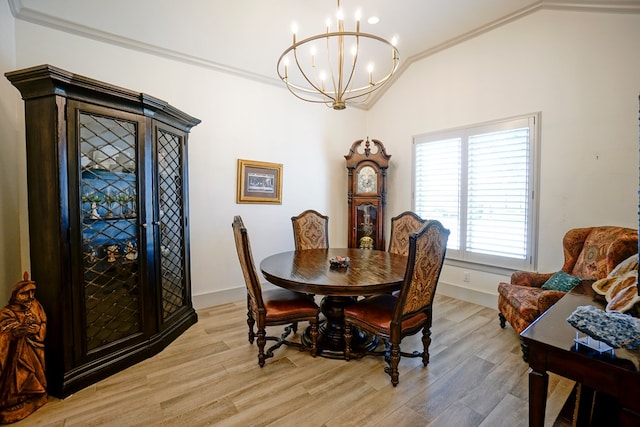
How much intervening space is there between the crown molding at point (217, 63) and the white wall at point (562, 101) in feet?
0.22

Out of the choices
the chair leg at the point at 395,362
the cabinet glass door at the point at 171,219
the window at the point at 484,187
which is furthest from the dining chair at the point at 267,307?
the window at the point at 484,187

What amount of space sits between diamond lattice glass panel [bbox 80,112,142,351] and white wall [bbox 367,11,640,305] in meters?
3.63

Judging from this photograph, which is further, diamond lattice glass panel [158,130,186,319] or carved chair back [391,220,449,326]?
diamond lattice glass panel [158,130,186,319]

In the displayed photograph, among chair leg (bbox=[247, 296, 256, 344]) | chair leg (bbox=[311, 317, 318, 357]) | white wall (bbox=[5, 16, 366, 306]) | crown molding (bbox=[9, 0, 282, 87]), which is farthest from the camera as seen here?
white wall (bbox=[5, 16, 366, 306])

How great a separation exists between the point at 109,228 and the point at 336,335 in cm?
204

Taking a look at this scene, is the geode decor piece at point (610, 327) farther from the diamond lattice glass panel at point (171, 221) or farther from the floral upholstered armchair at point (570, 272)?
the diamond lattice glass panel at point (171, 221)

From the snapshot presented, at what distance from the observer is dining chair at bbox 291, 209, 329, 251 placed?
3.51m

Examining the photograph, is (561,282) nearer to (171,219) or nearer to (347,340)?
(347,340)

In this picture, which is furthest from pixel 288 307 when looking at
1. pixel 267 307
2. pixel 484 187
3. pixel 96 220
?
pixel 484 187

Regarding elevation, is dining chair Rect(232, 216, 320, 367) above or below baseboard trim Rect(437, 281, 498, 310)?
above

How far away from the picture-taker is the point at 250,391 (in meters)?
1.94

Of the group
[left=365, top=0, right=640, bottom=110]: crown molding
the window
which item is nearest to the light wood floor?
the window

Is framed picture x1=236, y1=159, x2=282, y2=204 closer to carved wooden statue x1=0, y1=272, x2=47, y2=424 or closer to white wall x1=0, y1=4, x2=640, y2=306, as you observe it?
white wall x1=0, y1=4, x2=640, y2=306

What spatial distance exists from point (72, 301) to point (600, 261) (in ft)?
13.1
